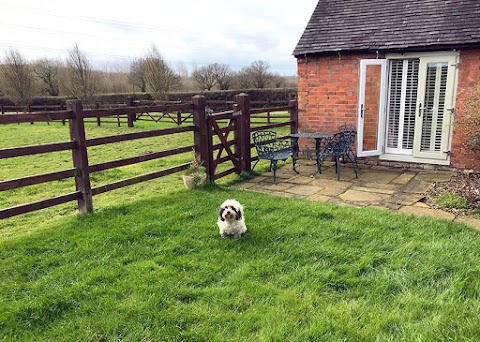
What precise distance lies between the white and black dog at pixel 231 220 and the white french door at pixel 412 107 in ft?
14.2

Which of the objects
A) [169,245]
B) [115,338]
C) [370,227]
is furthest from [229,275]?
[370,227]

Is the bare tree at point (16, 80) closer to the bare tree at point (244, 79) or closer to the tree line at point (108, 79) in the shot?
the tree line at point (108, 79)

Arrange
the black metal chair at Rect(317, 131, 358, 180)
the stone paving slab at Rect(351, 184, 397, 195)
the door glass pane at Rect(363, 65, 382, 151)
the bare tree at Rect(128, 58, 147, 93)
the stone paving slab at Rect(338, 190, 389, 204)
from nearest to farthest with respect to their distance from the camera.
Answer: the stone paving slab at Rect(338, 190, 389, 204), the stone paving slab at Rect(351, 184, 397, 195), the black metal chair at Rect(317, 131, 358, 180), the door glass pane at Rect(363, 65, 382, 151), the bare tree at Rect(128, 58, 147, 93)

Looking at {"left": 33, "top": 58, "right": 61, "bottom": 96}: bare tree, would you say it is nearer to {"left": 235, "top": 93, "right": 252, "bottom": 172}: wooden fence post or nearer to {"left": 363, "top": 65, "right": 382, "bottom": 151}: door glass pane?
{"left": 235, "top": 93, "right": 252, "bottom": 172}: wooden fence post

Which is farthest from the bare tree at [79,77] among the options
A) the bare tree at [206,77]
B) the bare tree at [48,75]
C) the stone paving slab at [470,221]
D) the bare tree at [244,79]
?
the stone paving slab at [470,221]

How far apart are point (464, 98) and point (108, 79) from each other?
108 feet

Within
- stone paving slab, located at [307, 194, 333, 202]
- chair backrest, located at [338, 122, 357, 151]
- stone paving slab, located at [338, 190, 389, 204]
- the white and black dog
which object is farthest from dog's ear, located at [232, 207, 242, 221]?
chair backrest, located at [338, 122, 357, 151]

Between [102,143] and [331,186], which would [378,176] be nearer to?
[331,186]

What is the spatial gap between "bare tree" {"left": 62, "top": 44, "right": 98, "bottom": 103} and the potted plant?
21497mm

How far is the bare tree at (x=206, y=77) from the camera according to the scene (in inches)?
1145

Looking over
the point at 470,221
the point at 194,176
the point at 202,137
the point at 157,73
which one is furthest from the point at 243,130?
the point at 157,73

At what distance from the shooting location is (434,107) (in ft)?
22.7

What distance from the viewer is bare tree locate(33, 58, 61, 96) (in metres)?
31.6

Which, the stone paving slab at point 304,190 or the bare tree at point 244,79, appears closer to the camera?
the stone paving slab at point 304,190
